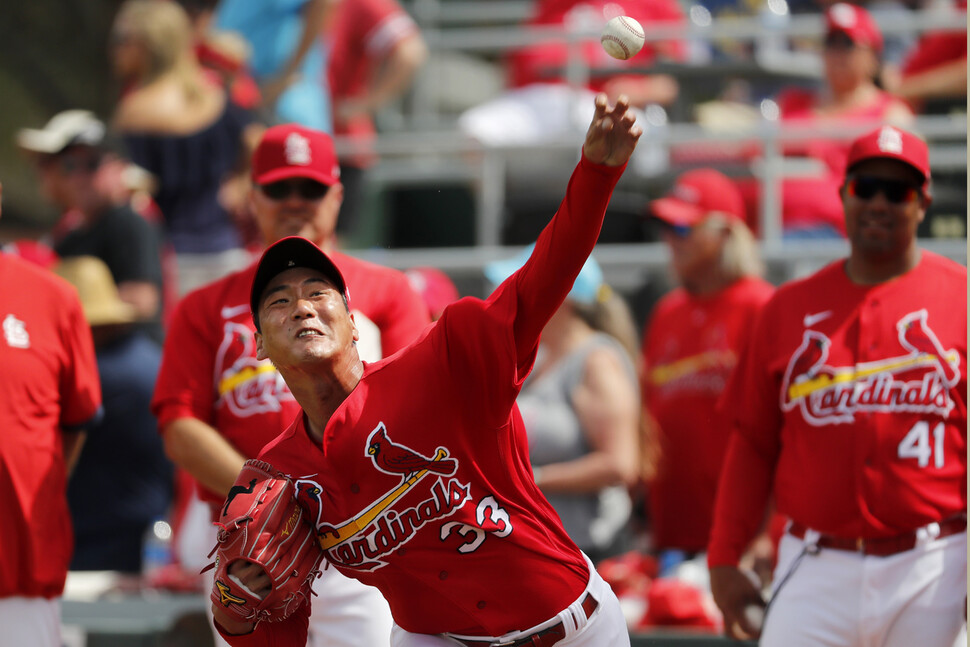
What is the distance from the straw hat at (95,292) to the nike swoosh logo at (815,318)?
11.1 ft

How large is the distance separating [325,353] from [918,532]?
1.95 meters

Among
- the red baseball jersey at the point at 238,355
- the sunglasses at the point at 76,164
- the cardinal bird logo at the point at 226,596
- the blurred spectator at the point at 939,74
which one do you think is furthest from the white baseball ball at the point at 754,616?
the blurred spectator at the point at 939,74

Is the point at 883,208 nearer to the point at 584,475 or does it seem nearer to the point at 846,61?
the point at 584,475

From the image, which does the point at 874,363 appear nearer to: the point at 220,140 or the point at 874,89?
the point at 874,89

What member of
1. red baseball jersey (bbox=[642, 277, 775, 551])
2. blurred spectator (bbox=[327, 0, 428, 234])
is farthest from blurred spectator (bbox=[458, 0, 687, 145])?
red baseball jersey (bbox=[642, 277, 775, 551])

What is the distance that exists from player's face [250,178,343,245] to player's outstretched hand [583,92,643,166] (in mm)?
1675

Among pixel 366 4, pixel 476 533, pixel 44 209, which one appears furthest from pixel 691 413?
pixel 44 209

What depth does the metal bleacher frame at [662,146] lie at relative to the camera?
710 cm

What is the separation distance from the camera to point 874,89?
7.54 m

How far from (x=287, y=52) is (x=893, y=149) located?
16.6ft

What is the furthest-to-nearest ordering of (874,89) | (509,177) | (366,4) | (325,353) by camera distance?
(366,4) → (509,177) → (874,89) → (325,353)

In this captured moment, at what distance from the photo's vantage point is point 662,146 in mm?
7797

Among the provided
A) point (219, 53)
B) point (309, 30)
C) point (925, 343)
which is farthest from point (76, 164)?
point (925, 343)

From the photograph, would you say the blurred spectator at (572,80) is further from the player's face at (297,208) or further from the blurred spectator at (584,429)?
the player's face at (297,208)
